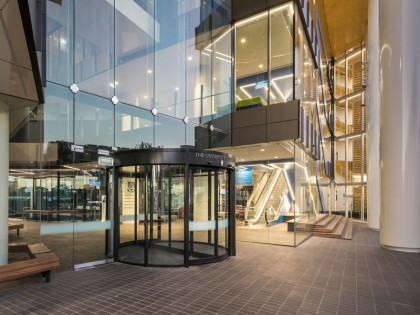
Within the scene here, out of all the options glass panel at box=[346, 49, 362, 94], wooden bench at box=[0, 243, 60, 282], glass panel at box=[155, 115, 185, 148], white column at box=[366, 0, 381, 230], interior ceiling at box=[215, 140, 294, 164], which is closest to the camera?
wooden bench at box=[0, 243, 60, 282]

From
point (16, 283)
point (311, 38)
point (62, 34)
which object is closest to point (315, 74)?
point (311, 38)

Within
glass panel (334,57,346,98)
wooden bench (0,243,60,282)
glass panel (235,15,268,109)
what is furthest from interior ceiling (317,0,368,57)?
wooden bench (0,243,60,282)

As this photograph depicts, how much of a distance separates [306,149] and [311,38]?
192 inches

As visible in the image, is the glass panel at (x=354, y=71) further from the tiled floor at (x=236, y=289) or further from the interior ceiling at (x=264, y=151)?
the tiled floor at (x=236, y=289)

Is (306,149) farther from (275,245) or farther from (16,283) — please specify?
(16,283)

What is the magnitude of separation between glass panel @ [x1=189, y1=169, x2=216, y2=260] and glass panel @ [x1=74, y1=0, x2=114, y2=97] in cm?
374

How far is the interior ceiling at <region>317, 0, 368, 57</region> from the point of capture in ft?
59.3

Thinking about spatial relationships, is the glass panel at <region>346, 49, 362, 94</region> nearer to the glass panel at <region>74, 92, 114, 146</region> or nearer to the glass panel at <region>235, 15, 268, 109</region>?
the glass panel at <region>235, 15, 268, 109</region>

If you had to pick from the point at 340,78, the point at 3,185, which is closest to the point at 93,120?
the point at 3,185

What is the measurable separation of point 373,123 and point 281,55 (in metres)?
7.82

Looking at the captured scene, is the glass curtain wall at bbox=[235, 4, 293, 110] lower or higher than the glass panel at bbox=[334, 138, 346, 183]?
higher

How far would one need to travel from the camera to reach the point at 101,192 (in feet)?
27.6

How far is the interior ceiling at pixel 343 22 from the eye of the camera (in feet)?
59.3

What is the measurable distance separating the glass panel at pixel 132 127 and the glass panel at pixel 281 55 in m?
4.60
